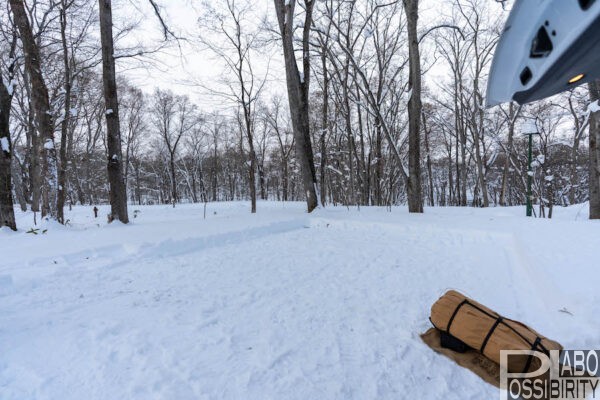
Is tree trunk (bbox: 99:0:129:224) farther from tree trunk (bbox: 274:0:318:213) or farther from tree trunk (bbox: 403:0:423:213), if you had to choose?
tree trunk (bbox: 403:0:423:213)

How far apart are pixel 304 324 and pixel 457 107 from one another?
69.3 ft

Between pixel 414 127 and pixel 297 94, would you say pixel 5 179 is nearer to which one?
pixel 297 94

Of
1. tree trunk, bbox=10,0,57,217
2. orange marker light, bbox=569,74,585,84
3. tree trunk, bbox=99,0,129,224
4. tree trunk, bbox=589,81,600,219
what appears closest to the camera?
orange marker light, bbox=569,74,585,84

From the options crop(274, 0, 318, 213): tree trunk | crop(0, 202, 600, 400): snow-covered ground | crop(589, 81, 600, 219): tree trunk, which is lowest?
crop(0, 202, 600, 400): snow-covered ground

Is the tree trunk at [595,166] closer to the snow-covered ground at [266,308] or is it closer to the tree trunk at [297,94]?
the snow-covered ground at [266,308]

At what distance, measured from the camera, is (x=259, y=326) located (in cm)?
296

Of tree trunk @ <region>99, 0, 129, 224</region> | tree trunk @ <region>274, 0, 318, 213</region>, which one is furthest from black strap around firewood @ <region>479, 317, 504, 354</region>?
tree trunk @ <region>99, 0, 129, 224</region>

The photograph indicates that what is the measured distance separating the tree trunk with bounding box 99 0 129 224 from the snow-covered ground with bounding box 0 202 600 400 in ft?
7.12

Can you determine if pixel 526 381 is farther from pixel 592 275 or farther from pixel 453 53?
pixel 453 53

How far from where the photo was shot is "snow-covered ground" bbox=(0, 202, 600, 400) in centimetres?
217

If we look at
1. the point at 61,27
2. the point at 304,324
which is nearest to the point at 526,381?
the point at 304,324

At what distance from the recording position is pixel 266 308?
3393 mm

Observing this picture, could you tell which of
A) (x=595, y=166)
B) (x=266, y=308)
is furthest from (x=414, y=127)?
(x=266, y=308)

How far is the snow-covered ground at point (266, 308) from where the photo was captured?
7.11ft
